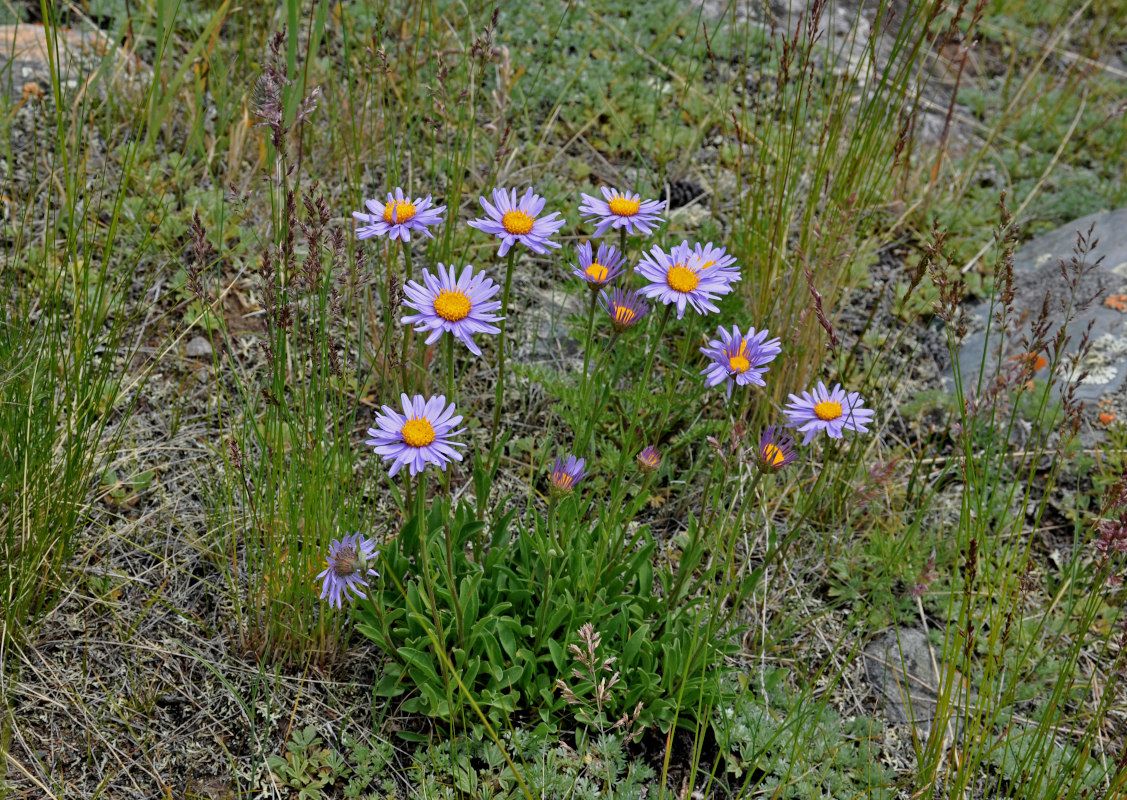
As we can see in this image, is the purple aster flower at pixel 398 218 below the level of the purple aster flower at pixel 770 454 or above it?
above

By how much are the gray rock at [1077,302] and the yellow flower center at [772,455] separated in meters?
1.44

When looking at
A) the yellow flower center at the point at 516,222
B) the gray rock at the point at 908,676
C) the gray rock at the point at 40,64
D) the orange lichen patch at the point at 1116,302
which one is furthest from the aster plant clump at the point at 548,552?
the gray rock at the point at 40,64

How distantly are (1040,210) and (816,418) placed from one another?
2.48 metres

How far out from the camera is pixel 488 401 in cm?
281

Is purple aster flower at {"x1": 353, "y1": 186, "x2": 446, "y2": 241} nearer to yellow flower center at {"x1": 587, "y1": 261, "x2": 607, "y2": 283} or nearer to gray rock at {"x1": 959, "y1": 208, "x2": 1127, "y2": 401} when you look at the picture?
yellow flower center at {"x1": 587, "y1": 261, "x2": 607, "y2": 283}

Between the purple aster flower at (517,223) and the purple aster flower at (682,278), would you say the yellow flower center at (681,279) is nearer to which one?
the purple aster flower at (682,278)

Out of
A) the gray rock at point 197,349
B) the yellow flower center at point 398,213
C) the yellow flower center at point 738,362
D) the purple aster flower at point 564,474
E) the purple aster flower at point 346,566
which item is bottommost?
the gray rock at point 197,349

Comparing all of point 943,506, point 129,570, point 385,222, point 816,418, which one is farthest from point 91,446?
point 943,506

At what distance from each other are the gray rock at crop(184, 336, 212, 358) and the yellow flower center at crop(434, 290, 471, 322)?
144 cm

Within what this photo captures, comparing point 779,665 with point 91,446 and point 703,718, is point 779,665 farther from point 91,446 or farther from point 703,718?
point 91,446

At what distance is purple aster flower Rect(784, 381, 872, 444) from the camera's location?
6.41ft

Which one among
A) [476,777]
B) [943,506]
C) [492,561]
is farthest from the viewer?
[943,506]

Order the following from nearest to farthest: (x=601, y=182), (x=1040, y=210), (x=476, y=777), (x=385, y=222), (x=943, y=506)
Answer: (x=385, y=222) < (x=476, y=777) < (x=943, y=506) < (x=601, y=182) < (x=1040, y=210)

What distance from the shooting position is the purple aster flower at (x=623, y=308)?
1.83 meters
